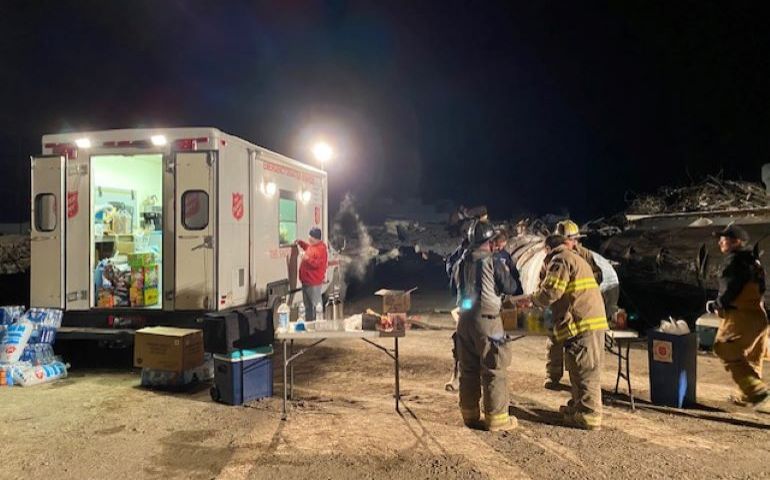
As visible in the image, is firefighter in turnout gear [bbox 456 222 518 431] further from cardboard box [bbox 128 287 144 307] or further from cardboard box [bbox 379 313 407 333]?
cardboard box [bbox 128 287 144 307]

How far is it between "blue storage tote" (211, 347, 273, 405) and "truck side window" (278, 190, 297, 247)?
297 cm

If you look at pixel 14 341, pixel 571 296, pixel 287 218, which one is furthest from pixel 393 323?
pixel 14 341

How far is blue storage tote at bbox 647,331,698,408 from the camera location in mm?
5660

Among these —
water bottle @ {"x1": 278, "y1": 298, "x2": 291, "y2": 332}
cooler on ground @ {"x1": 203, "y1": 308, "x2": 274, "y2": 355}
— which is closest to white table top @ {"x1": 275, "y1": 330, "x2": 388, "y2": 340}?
water bottle @ {"x1": 278, "y1": 298, "x2": 291, "y2": 332}

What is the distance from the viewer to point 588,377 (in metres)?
5.06

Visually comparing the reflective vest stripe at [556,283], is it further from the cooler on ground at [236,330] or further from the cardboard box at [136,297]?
the cardboard box at [136,297]

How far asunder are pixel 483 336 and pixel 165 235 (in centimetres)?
431

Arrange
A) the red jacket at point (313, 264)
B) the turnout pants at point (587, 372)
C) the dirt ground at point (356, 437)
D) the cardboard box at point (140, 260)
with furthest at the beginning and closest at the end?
the red jacket at point (313, 264)
the cardboard box at point (140, 260)
the turnout pants at point (587, 372)
the dirt ground at point (356, 437)

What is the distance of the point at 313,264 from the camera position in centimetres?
887

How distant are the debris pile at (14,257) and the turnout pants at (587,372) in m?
18.8

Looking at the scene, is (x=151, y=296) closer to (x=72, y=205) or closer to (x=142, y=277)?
(x=142, y=277)

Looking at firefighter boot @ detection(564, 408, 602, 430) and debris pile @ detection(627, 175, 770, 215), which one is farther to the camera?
debris pile @ detection(627, 175, 770, 215)

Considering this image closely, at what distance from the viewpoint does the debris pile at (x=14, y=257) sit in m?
18.8

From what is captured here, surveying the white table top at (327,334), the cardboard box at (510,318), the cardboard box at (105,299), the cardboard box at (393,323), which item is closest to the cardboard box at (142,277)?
the cardboard box at (105,299)
